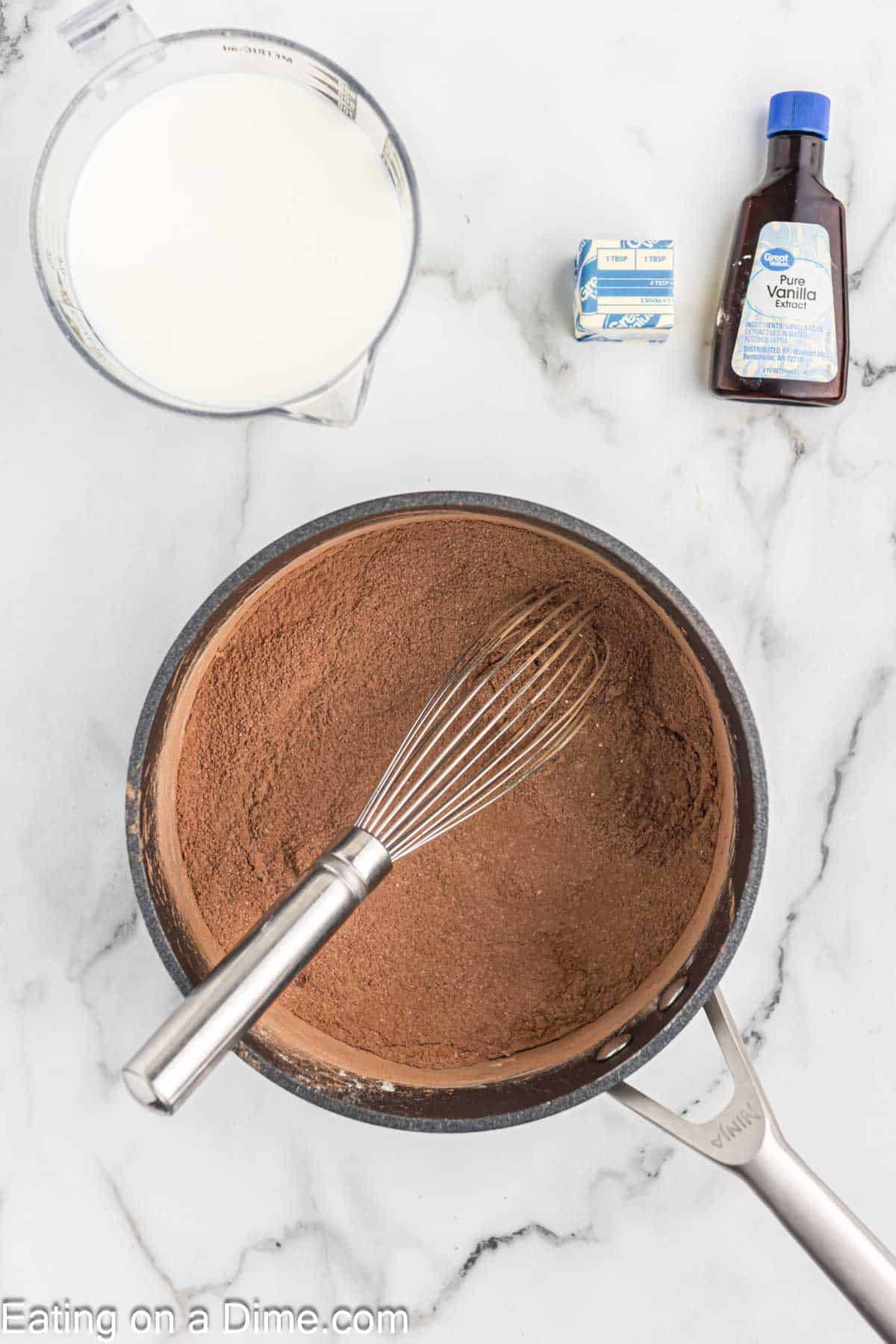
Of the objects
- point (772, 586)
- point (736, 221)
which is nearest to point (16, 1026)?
point (772, 586)

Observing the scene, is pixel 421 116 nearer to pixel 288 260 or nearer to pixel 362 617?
pixel 288 260

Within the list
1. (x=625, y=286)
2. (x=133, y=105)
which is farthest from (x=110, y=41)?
(x=625, y=286)

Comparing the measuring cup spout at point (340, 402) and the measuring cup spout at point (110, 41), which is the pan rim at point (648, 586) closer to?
the measuring cup spout at point (340, 402)

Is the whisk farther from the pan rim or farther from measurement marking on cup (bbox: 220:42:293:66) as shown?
measurement marking on cup (bbox: 220:42:293:66)

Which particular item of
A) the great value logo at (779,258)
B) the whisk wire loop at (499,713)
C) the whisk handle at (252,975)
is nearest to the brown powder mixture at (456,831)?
the whisk wire loop at (499,713)

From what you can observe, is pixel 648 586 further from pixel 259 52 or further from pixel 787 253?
pixel 259 52
